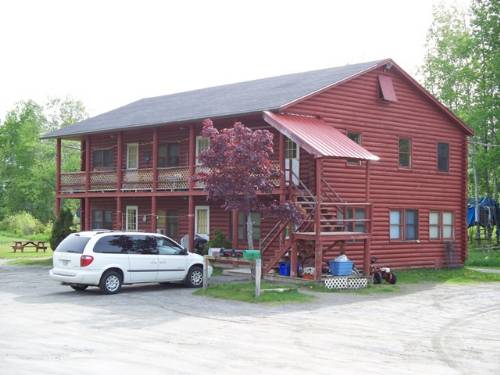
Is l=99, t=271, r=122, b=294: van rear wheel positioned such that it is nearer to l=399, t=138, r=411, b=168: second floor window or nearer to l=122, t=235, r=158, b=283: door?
l=122, t=235, r=158, b=283: door

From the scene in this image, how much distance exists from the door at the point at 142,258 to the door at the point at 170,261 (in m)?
0.17

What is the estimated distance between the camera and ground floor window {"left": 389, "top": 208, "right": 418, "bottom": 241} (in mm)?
29688

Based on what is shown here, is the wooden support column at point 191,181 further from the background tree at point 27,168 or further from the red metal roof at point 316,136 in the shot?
the background tree at point 27,168

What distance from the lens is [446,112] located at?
1245 inches

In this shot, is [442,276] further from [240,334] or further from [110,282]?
[240,334]

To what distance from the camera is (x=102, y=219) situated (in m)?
37.2

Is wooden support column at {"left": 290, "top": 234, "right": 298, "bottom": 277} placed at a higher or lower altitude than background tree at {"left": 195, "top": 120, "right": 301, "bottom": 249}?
lower

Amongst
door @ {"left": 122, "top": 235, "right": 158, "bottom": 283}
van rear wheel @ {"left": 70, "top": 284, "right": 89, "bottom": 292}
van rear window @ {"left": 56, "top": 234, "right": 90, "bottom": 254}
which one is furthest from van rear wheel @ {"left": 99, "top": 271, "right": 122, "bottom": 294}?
van rear wheel @ {"left": 70, "top": 284, "right": 89, "bottom": 292}

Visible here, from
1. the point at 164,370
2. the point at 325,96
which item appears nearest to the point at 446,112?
the point at 325,96

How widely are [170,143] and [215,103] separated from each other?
3945 mm

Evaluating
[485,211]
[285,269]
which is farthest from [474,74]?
[285,269]

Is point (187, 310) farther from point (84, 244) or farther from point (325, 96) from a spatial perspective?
point (325, 96)

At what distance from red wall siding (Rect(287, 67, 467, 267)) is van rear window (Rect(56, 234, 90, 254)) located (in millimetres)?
9597

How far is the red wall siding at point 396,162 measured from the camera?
1086 inches
